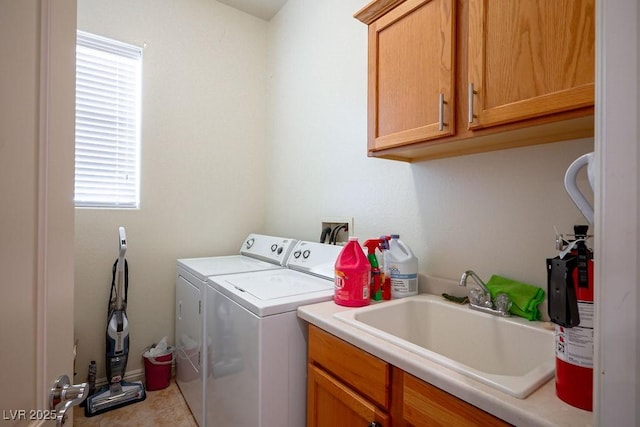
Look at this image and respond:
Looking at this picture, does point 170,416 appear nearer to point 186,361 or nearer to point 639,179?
point 186,361

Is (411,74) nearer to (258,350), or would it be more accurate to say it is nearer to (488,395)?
(488,395)

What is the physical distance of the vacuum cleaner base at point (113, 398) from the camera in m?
1.94

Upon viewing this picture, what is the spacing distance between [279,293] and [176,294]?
4.53ft

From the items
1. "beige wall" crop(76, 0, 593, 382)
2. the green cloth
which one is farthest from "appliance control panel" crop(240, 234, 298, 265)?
the green cloth

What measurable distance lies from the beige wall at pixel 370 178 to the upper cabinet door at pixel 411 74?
0.33m

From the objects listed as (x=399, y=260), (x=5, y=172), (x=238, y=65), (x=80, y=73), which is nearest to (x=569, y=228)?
(x=399, y=260)

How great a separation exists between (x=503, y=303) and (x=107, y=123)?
8.73ft

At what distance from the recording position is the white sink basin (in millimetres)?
915

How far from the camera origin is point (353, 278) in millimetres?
1264

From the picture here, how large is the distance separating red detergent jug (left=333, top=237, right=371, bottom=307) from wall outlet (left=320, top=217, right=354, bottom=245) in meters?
0.65

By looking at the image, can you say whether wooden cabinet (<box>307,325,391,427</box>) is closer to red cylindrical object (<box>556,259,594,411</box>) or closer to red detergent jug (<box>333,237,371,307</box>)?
red detergent jug (<box>333,237,371,307</box>)

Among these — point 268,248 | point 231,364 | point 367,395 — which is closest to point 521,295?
point 367,395

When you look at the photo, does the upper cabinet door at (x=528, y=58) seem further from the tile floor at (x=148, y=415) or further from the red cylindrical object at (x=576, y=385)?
the tile floor at (x=148, y=415)

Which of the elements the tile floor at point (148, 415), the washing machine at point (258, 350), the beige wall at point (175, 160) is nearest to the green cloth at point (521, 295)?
the washing machine at point (258, 350)
